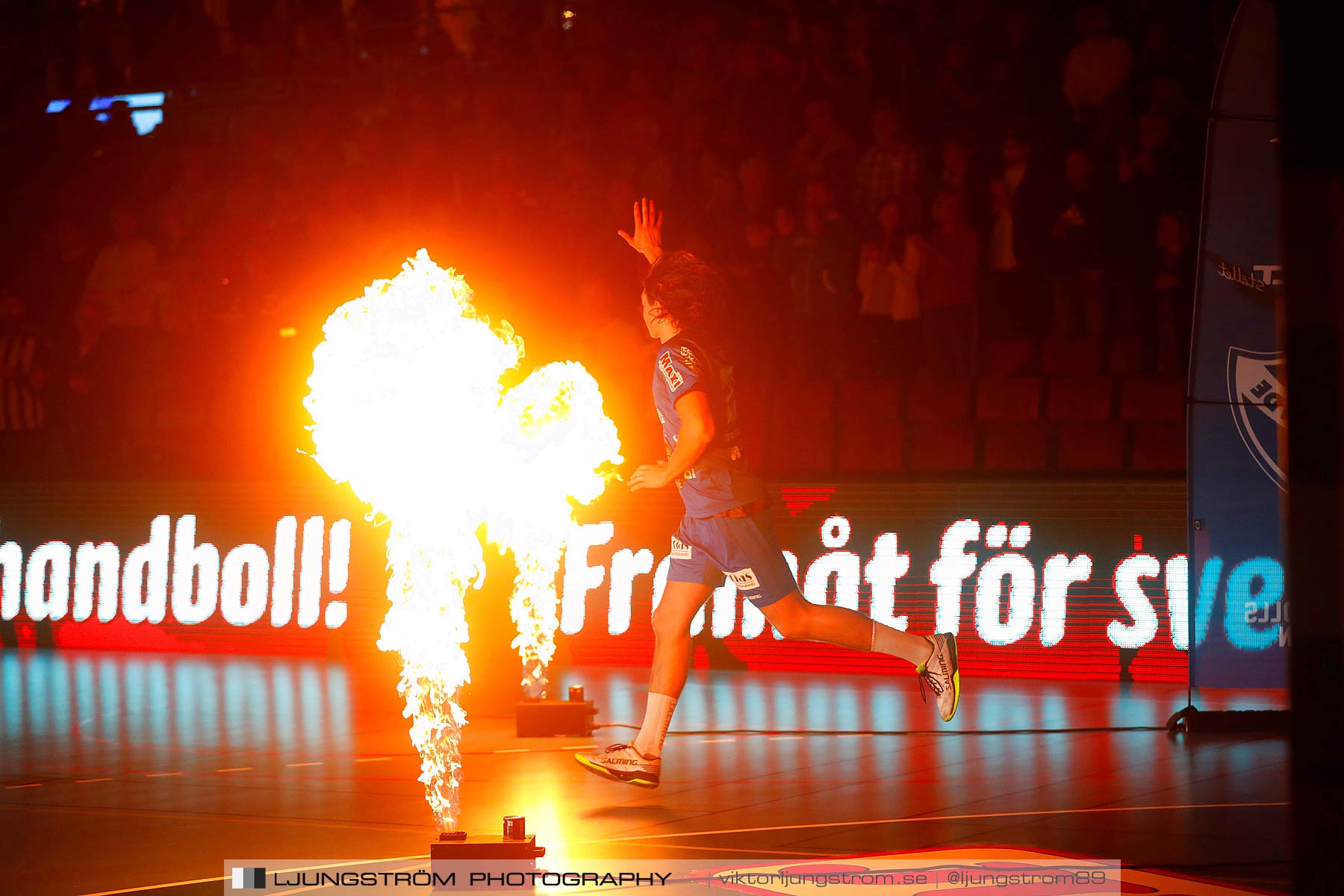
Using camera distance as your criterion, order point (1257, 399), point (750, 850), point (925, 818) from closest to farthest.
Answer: point (750, 850), point (925, 818), point (1257, 399)

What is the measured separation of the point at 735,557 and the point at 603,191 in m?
10.6

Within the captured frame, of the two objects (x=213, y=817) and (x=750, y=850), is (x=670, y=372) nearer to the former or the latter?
(x=750, y=850)

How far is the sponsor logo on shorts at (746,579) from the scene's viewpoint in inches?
286

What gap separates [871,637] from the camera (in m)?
7.58

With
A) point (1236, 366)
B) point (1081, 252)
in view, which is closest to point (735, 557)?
point (1236, 366)

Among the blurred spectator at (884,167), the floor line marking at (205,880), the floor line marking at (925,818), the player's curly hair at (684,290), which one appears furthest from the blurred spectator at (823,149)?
the floor line marking at (205,880)

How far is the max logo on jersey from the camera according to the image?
23.8ft

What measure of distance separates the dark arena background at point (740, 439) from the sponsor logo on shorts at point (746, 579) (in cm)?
96

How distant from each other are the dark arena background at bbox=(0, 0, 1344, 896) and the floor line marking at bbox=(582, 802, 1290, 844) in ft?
0.11

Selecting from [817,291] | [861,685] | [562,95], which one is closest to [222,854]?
[861,685]

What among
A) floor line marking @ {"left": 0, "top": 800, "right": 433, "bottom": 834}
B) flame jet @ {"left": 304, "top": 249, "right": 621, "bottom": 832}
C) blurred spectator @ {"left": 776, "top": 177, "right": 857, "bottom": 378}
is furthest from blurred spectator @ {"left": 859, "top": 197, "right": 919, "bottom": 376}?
floor line marking @ {"left": 0, "top": 800, "right": 433, "bottom": 834}

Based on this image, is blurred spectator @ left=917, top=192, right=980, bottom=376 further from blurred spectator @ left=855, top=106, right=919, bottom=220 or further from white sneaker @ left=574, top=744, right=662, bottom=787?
white sneaker @ left=574, top=744, right=662, bottom=787

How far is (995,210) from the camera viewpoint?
14.7 meters

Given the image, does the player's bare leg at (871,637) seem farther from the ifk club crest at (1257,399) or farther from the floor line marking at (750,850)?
the ifk club crest at (1257,399)
